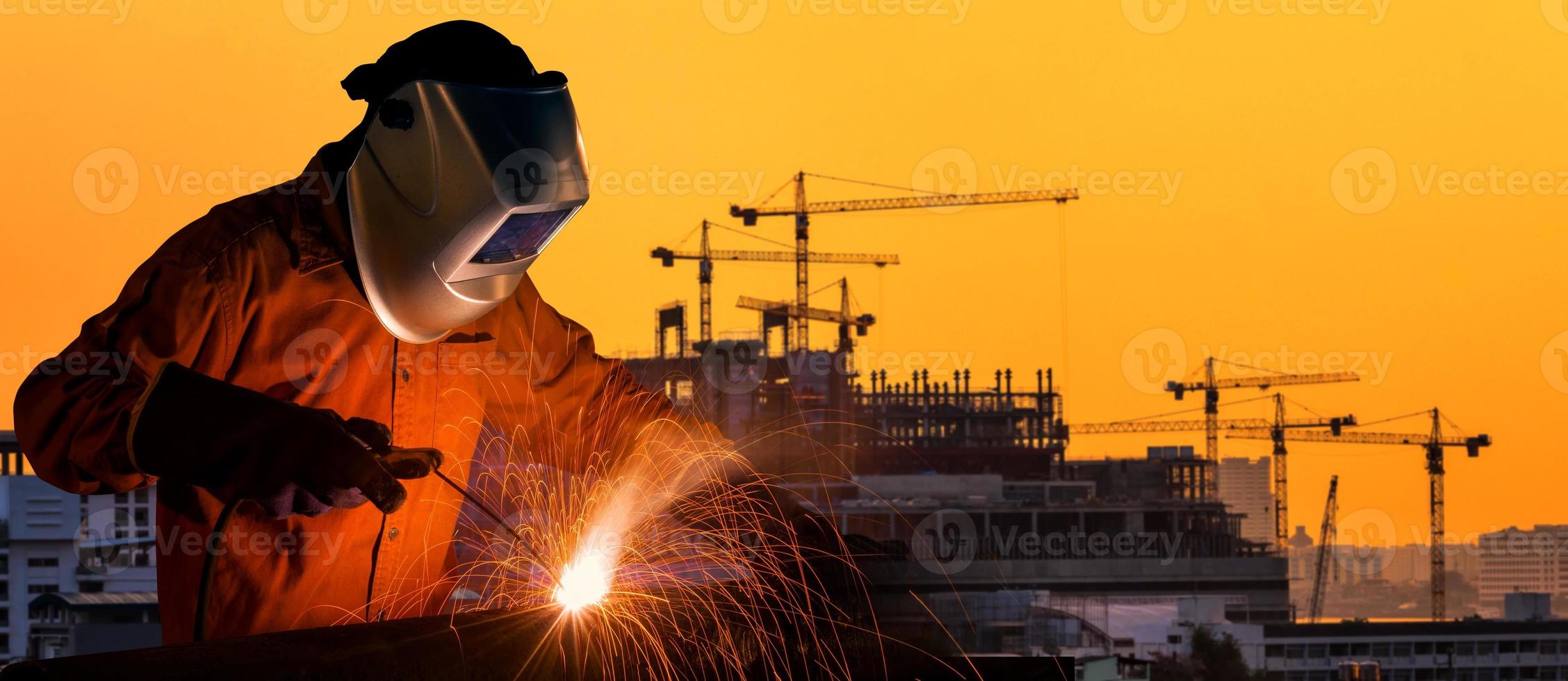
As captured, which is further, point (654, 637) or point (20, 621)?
point (20, 621)

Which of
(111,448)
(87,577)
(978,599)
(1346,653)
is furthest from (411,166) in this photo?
(1346,653)

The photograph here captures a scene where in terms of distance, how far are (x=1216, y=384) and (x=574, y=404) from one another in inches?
5263

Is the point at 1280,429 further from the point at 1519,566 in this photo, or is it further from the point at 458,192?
the point at 458,192

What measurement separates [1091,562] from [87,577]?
6002 cm

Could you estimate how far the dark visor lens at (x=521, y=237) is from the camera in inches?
102

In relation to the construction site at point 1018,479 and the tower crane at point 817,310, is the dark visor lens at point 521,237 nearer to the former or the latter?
the construction site at point 1018,479

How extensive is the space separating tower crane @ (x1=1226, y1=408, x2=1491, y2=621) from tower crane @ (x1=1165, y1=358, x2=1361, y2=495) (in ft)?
11.0

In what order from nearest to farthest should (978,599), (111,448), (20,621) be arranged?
1. (111,448)
2. (20,621)
3. (978,599)

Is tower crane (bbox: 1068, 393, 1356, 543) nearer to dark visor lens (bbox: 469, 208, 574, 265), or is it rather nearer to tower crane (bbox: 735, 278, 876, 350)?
tower crane (bbox: 735, 278, 876, 350)

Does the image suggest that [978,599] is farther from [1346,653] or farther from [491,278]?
[491,278]

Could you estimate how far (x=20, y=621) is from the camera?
7869 cm

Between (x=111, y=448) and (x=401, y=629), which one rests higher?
(x=111, y=448)

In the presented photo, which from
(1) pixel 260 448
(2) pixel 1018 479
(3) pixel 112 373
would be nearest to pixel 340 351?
(3) pixel 112 373

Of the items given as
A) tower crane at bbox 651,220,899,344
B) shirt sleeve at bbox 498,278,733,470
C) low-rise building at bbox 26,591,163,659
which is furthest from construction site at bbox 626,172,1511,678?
shirt sleeve at bbox 498,278,733,470
